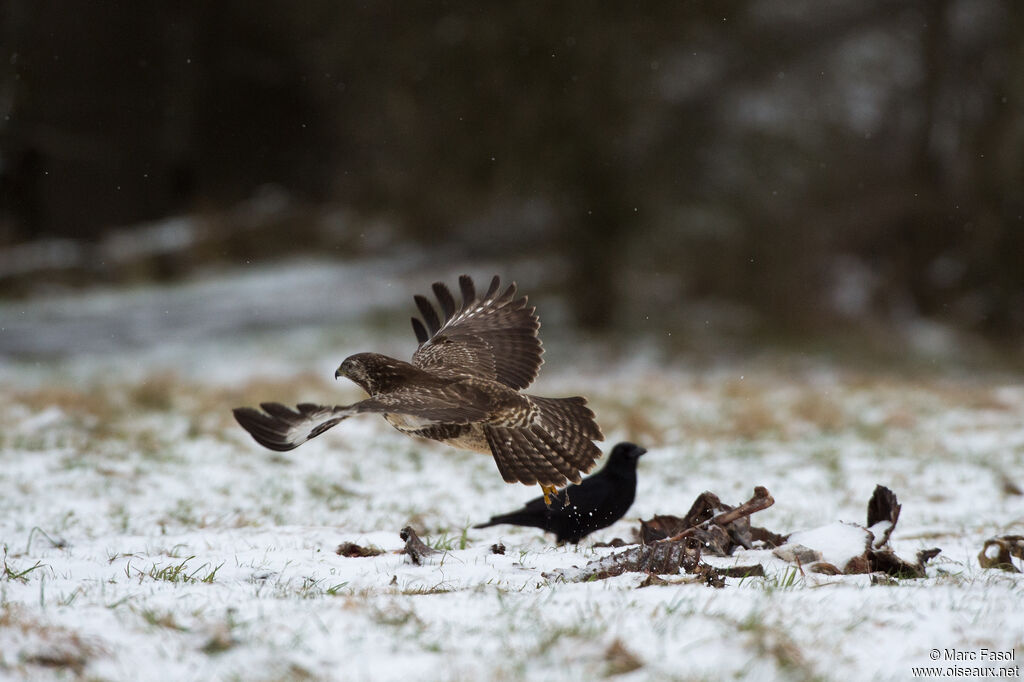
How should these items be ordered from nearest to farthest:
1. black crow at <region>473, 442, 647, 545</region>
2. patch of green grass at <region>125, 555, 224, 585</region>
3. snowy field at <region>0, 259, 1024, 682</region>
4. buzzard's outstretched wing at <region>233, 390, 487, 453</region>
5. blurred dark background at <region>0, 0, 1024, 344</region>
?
snowy field at <region>0, 259, 1024, 682</region>, patch of green grass at <region>125, 555, 224, 585</region>, buzzard's outstretched wing at <region>233, 390, 487, 453</region>, black crow at <region>473, 442, 647, 545</region>, blurred dark background at <region>0, 0, 1024, 344</region>

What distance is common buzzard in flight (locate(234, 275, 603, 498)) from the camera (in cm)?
370

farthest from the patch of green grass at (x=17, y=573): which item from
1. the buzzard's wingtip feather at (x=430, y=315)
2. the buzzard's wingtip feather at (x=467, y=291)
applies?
the buzzard's wingtip feather at (x=467, y=291)

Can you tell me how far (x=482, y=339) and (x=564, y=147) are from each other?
1070 centimetres

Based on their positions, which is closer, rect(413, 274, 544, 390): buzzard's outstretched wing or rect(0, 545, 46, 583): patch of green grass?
rect(0, 545, 46, 583): patch of green grass

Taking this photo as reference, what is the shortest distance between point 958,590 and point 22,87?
21.4 meters

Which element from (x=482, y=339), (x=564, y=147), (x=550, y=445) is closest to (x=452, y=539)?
(x=550, y=445)

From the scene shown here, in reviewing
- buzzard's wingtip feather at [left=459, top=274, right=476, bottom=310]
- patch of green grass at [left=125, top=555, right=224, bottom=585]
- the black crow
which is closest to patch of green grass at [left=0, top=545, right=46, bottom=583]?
patch of green grass at [left=125, top=555, right=224, bottom=585]

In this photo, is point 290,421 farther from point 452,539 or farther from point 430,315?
point 430,315

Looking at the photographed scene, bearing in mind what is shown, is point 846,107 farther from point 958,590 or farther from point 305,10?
point 958,590

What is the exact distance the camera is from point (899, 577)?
3.73 metres

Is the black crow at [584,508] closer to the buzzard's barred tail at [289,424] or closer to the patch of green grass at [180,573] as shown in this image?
the buzzard's barred tail at [289,424]

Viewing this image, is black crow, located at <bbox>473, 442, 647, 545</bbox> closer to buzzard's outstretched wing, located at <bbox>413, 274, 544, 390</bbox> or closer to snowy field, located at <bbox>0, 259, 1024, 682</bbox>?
snowy field, located at <bbox>0, 259, 1024, 682</bbox>

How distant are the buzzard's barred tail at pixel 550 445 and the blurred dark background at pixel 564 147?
11473 millimetres

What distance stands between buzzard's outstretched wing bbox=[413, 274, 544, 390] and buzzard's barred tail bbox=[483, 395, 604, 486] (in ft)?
1.86
